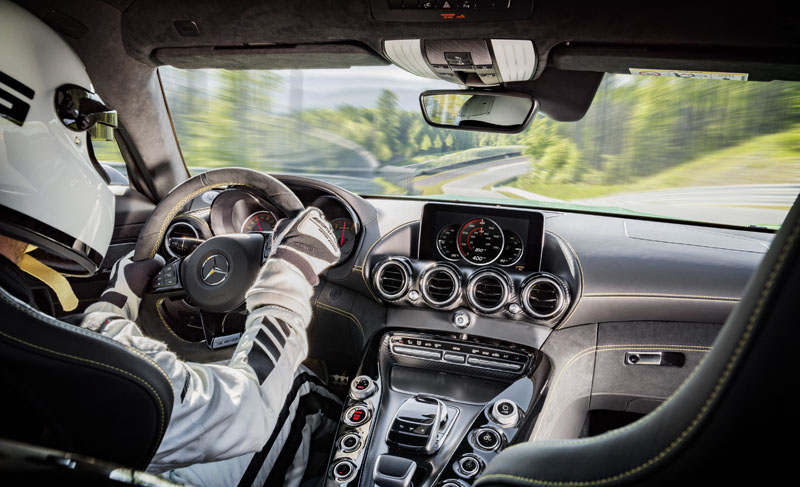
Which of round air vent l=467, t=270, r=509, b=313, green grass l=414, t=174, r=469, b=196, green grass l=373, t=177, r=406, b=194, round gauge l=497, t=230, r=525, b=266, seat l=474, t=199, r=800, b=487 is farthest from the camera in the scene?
green grass l=373, t=177, r=406, b=194

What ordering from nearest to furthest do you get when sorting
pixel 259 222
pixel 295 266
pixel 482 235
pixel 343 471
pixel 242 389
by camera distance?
pixel 242 389, pixel 295 266, pixel 343 471, pixel 482 235, pixel 259 222

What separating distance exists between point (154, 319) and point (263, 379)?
0.99 metres

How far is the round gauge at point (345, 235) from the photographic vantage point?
3.04 m

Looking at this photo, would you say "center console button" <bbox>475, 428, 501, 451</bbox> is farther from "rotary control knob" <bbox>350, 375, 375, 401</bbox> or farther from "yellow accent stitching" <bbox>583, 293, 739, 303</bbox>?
"yellow accent stitching" <bbox>583, 293, 739, 303</bbox>

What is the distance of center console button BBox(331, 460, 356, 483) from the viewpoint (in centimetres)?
221

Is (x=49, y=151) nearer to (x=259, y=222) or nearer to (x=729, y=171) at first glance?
(x=259, y=222)

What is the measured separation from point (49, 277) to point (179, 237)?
3.22 feet

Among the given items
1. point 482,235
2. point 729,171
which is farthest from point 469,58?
point 729,171

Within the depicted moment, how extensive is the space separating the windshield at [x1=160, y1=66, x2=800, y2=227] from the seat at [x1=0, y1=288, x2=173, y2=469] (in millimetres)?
1897

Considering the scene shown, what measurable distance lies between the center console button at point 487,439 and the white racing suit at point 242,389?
2.63 feet

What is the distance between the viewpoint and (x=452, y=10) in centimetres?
194

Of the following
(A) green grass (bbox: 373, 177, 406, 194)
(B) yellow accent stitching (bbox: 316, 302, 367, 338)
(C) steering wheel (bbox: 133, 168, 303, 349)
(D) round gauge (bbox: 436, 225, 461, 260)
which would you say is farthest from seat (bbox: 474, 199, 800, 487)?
(A) green grass (bbox: 373, 177, 406, 194)

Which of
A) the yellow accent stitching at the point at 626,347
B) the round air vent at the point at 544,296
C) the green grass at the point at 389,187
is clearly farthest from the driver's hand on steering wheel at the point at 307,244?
the green grass at the point at 389,187

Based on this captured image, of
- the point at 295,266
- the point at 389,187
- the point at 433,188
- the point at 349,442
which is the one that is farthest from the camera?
Answer: the point at 389,187
